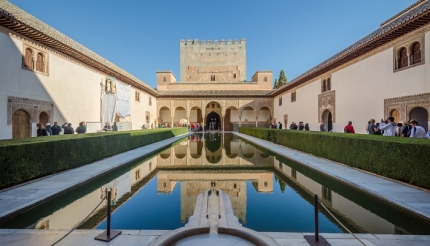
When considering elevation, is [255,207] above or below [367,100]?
below

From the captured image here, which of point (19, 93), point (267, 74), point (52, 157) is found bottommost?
point (52, 157)

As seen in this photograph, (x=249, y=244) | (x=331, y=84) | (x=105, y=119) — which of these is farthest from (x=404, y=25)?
(x=105, y=119)

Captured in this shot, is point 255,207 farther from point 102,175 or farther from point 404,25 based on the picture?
point 404,25

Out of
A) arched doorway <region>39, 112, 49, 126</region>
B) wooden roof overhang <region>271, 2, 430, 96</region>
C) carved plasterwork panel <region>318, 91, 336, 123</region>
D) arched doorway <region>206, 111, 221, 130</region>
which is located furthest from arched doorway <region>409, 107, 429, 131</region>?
arched doorway <region>206, 111, 221, 130</region>

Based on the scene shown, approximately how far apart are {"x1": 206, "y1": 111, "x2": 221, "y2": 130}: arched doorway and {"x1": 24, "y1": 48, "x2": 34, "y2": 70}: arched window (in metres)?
23.8

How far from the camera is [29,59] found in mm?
8883

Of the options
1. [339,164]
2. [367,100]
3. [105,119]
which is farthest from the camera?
[105,119]

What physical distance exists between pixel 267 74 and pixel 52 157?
28.1m

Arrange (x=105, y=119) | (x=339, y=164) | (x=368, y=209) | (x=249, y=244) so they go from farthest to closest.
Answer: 1. (x=105, y=119)
2. (x=339, y=164)
3. (x=368, y=209)
4. (x=249, y=244)

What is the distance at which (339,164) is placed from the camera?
21.8 ft

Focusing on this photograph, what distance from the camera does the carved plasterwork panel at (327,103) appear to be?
45.5ft

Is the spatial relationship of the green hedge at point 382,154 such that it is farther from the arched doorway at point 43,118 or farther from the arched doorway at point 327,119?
the arched doorway at point 43,118

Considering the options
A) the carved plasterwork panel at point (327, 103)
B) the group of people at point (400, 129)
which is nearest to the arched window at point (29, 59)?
the group of people at point (400, 129)

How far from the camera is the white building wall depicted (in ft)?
25.8
